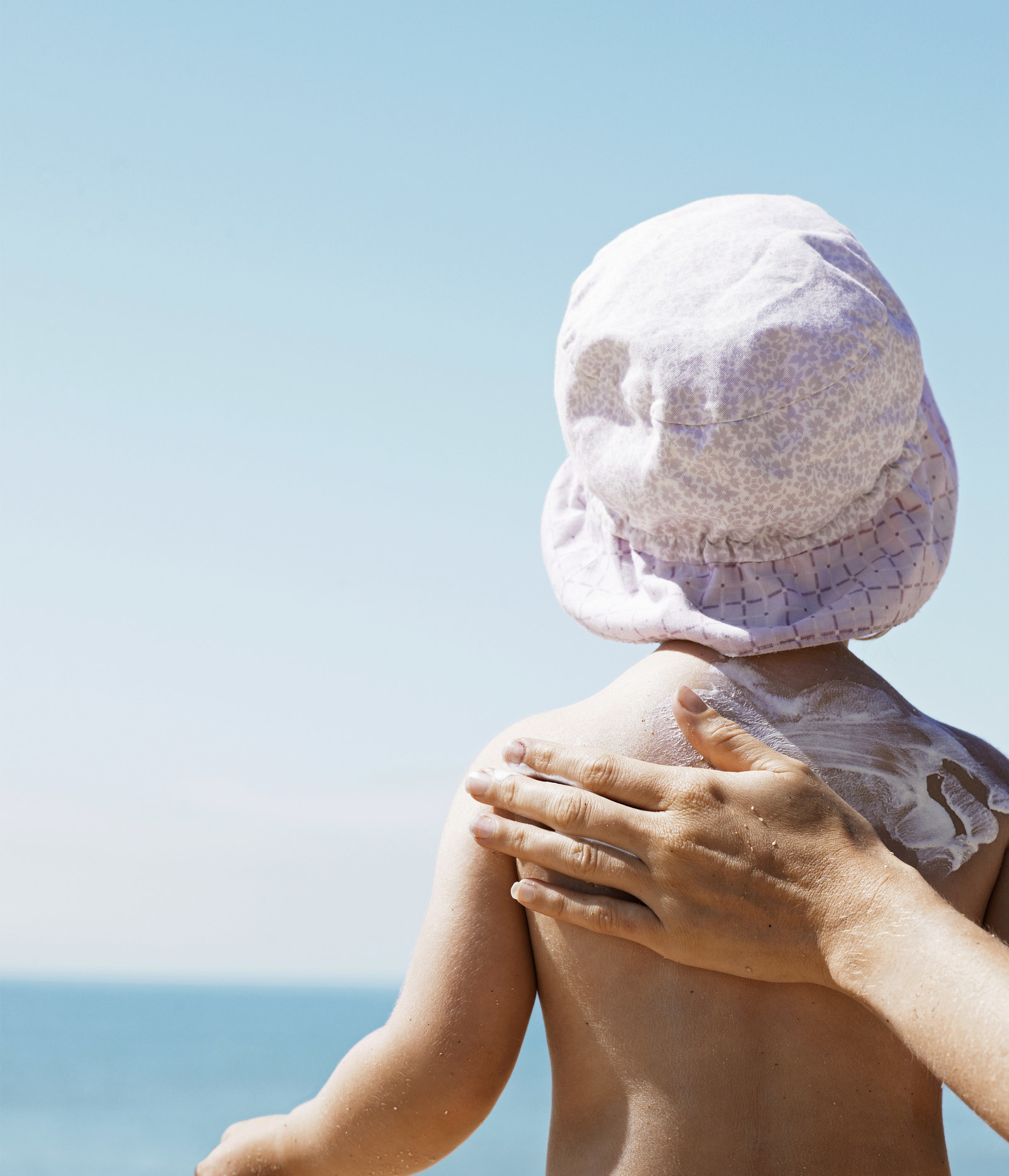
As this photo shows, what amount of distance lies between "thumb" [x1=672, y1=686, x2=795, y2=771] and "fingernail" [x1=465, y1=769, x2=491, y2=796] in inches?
12.8

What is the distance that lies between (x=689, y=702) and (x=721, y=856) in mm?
253

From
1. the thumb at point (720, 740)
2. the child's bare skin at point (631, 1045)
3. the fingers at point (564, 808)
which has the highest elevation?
the thumb at point (720, 740)

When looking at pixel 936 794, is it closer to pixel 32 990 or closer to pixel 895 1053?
pixel 895 1053

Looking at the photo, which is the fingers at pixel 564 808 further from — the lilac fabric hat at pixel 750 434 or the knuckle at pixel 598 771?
the lilac fabric hat at pixel 750 434

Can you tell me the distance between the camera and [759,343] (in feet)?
5.70

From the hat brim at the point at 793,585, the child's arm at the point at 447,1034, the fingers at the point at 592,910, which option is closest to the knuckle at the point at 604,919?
the fingers at the point at 592,910

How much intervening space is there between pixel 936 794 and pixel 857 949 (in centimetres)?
46

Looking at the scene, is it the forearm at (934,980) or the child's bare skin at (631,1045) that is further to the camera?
the child's bare skin at (631,1045)

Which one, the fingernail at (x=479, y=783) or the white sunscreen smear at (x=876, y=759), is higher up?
the white sunscreen smear at (x=876, y=759)

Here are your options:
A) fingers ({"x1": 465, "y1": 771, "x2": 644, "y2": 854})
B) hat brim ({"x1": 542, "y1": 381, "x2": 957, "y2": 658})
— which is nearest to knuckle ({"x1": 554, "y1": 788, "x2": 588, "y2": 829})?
fingers ({"x1": 465, "y1": 771, "x2": 644, "y2": 854})

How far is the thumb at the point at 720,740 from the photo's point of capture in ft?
5.42

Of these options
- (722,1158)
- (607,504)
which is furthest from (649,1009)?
(607,504)

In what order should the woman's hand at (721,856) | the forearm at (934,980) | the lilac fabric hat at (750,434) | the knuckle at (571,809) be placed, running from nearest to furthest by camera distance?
1. the forearm at (934,980)
2. the woman's hand at (721,856)
3. the knuckle at (571,809)
4. the lilac fabric hat at (750,434)

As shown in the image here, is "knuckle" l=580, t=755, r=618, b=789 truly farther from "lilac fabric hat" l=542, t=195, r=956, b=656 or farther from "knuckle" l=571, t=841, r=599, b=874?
"lilac fabric hat" l=542, t=195, r=956, b=656
